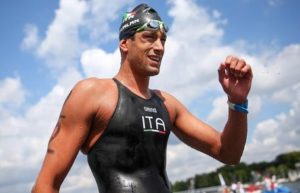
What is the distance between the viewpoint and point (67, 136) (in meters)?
3.63

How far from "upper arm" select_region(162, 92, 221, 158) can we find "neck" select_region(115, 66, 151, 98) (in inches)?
14.1

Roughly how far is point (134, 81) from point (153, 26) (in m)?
0.55

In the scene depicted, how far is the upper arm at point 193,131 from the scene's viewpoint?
4441mm

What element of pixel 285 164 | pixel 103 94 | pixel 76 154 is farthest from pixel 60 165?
pixel 285 164

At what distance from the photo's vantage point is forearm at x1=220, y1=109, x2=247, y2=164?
418cm

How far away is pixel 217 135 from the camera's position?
175 inches

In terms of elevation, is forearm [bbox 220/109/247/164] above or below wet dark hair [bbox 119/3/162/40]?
below

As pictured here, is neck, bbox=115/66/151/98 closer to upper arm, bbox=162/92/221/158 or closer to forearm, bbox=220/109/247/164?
upper arm, bbox=162/92/221/158

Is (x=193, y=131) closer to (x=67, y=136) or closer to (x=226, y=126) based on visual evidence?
(x=226, y=126)

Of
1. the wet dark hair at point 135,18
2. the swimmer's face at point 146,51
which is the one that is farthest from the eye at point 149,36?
the wet dark hair at point 135,18

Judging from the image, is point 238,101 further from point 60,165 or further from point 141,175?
point 60,165

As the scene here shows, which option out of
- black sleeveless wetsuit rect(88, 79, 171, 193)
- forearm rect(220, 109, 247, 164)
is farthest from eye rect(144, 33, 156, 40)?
forearm rect(220, 109, 247, 164)

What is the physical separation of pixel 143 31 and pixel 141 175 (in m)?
1.37

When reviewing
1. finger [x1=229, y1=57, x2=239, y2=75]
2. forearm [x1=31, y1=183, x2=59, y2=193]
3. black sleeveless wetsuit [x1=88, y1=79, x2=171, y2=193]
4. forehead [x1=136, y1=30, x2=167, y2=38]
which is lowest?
forearm [x1=31, y1=183, x2=59, y2=193]
